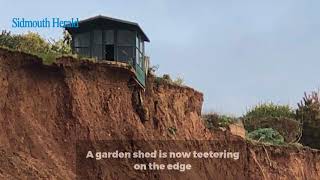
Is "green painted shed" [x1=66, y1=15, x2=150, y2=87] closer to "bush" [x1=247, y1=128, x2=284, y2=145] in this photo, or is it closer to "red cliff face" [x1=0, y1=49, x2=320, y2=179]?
"red cliff face" [x1=0, y1=49, x2=320, y2=179]

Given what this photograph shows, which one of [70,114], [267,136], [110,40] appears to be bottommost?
[70,114]

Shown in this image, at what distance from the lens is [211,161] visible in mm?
31422

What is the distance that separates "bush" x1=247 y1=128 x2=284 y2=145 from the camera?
126ft

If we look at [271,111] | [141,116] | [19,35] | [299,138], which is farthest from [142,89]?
[271,111]

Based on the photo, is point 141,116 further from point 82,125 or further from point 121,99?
point 82,125

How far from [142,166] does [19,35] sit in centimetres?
662

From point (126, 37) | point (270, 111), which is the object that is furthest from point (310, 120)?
point (126, 37)

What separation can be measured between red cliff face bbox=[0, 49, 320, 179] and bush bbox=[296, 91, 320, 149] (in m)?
17.6

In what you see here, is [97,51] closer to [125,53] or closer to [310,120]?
[125,53]

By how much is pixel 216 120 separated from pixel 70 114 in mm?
12731

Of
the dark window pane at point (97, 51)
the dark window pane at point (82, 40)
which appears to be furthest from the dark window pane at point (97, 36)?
the dark window pane at point (82, 40)

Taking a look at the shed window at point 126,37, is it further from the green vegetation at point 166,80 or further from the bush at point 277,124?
the bush at point 277,124

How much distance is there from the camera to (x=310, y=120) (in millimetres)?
49406

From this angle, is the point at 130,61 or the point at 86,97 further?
the point at 130,61
